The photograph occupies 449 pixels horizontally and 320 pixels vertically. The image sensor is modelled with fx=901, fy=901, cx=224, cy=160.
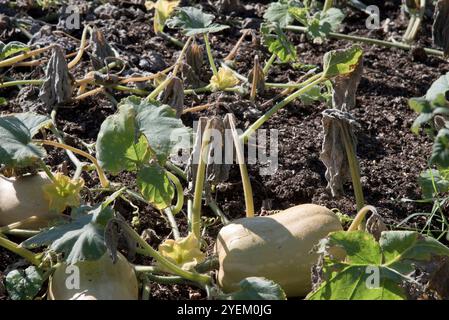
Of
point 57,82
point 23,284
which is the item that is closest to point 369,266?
point 23,284

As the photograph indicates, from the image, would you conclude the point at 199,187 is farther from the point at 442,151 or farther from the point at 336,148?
the point at 442,151

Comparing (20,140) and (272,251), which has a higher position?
(20,140)

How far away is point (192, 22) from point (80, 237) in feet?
4.37

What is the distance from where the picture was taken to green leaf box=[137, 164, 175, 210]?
232 centimetres

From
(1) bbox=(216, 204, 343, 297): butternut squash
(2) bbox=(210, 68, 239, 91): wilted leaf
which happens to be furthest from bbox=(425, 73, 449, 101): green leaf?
(2) bbox=(210, 68, 239, 91): wilted leaf

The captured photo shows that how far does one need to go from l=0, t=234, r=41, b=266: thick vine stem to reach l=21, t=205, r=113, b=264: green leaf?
0.12 metres

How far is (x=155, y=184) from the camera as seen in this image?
2.33m

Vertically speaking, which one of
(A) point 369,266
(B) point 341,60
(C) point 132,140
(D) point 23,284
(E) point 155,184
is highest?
(B) point 341,60

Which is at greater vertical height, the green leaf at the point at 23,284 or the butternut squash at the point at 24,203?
the butternut squash at the point at 24,203

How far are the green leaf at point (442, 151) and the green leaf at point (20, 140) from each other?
3.33 feet

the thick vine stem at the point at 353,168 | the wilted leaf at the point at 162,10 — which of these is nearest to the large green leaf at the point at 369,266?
the thick vine stem at the point at 353,168

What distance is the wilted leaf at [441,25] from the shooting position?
3.32 meters

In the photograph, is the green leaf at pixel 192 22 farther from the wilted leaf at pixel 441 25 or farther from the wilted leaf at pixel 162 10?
the wilted leaf at pixel 441 25

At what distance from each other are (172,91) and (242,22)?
3.56ft
